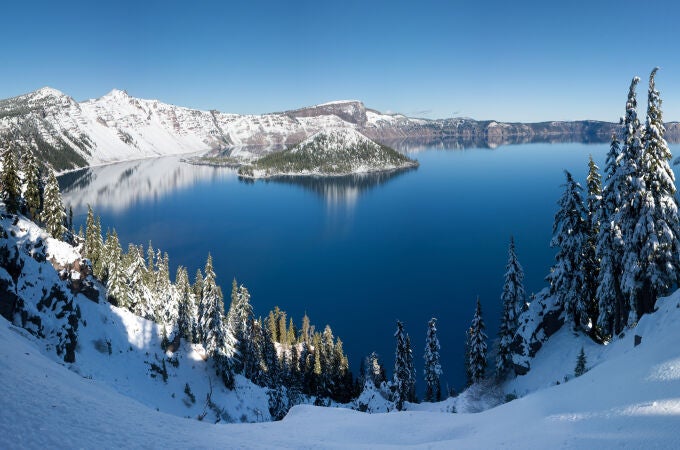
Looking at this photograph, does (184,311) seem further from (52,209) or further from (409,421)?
(409,421)

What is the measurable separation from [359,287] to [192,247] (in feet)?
207

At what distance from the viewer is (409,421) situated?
691 inches

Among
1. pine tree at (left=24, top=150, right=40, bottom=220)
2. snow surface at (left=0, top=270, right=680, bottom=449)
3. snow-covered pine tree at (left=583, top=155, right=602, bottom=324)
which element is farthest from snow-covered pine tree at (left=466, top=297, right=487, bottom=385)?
pine tree at (left=24, top=150, right=40, bottom=220)

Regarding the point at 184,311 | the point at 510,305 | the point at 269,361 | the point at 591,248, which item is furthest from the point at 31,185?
the point at 591,248

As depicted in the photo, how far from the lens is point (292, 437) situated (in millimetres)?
14422

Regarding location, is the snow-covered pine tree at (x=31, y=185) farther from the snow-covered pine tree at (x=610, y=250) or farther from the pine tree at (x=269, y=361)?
the snow-covered pine tree at (x=610, y=250)

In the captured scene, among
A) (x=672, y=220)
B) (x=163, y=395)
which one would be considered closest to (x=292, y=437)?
(x=672, y=220)

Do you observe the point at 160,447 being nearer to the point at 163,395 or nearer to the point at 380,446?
the point at 380,446

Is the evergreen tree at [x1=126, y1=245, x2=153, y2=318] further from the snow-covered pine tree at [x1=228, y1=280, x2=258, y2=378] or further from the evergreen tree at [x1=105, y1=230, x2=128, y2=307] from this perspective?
the snow-covered pine tree at [x1=228, y1=280, x2=258, y2=378]

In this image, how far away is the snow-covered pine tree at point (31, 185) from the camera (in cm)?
5750

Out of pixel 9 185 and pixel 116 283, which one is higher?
pixel 9 185

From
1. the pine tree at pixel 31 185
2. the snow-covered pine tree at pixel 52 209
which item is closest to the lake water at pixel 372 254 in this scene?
the snow-covered pine tree at pixel 52 209

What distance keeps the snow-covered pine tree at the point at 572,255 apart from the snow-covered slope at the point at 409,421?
49.7ft

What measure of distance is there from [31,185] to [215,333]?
37.5 meters
